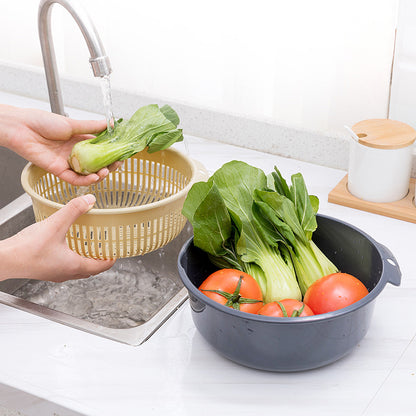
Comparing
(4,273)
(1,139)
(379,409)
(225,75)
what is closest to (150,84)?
(225,75)

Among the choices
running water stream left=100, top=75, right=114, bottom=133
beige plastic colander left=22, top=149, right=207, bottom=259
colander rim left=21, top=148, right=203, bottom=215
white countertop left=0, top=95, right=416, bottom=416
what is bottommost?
white countertop left=0, top=95, right=416, bottom=416

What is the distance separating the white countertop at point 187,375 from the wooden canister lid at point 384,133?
302 millimetres

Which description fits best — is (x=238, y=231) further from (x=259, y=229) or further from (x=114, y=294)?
(x=114, y=294)

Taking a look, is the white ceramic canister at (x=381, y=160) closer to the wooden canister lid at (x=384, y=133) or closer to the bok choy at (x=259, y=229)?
the wooden canister lid at (x=384, y=133)

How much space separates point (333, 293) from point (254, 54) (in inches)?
29.5

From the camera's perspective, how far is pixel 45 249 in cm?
100

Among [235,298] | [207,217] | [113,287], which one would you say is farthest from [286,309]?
[113,287]

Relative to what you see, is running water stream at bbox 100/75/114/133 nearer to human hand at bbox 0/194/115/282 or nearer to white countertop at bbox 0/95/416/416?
human hand at bbox 0/194/115/282

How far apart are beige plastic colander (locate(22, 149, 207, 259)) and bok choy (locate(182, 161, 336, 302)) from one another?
0.42 ft

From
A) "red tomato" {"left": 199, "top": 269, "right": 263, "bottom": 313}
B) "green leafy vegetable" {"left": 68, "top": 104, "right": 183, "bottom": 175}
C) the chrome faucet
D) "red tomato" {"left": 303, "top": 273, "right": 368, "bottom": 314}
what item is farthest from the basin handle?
the chrome faucet

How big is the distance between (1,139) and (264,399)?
2.33ft

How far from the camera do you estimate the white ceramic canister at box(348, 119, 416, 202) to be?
1.20 meters

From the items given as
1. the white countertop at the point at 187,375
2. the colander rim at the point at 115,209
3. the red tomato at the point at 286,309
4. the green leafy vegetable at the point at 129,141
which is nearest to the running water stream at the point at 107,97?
the green leafy vegetable at the point at 129,141

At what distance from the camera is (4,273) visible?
0.98m
